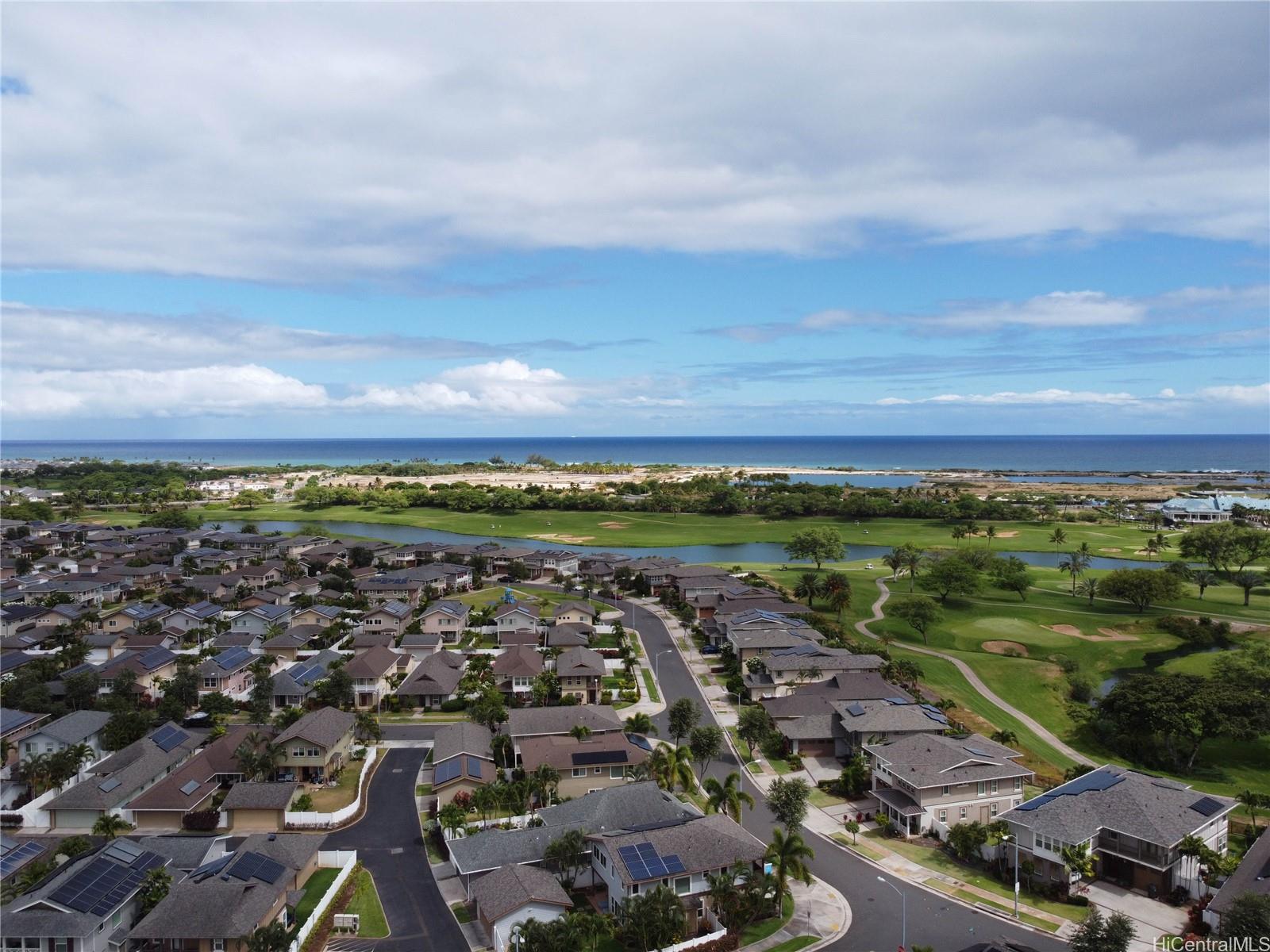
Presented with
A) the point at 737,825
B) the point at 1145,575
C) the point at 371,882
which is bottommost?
the point at 371,882

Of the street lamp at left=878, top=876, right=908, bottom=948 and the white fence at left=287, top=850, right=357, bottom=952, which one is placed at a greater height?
the street lamp at left=878, top=876, right=908, bottom=948

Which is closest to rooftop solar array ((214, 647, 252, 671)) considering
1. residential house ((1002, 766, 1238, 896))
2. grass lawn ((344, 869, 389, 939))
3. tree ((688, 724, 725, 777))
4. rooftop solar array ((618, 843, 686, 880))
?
grass lawn ((344, 869, 389, 939))

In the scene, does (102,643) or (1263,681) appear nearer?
(1263,681)

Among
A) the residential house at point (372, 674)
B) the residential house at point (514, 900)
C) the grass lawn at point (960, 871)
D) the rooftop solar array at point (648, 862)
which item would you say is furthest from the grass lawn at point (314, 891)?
the grass lawn at point (960, 871)

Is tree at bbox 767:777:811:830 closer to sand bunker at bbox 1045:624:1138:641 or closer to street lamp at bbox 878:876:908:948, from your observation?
street lamp at bbox 878:876:908:948

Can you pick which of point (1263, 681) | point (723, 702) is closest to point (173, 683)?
point (723, 702)

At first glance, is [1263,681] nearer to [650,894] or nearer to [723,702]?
[723,702]

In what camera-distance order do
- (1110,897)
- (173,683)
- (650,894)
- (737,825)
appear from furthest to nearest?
(173,683) < (737,825) < (1110,897) < (650,894)

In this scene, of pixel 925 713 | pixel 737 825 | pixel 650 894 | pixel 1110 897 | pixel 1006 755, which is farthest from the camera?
pixel 925 713
